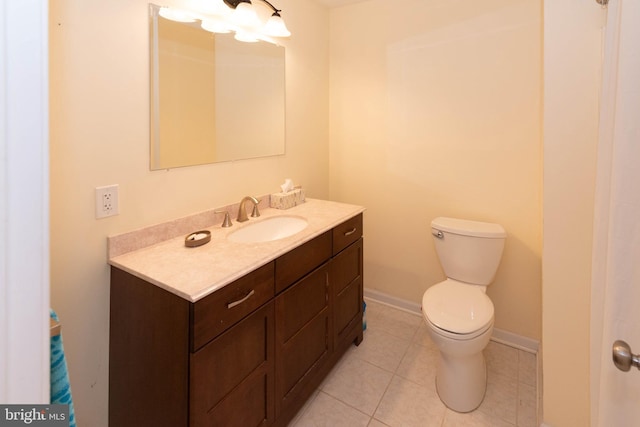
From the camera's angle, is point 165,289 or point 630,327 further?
point 165,289

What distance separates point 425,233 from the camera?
92.8 inches

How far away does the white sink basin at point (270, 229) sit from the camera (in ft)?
5.60

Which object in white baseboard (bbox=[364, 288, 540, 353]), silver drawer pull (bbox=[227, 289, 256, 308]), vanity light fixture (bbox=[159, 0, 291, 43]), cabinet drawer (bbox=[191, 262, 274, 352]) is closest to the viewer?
cabinet drawer (bbox=[191, 262, 274, 352])

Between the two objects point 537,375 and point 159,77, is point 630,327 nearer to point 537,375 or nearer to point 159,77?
point 537,375

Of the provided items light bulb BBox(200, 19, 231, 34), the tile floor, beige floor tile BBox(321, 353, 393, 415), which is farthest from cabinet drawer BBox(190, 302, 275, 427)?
light bulb BBox(200, 19, 231, 34)

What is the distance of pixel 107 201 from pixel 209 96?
0.71 meters

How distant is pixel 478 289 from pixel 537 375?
1.98 feet

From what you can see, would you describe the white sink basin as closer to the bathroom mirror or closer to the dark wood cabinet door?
the dark wood cabinet door

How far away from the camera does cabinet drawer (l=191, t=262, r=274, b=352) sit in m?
1.04

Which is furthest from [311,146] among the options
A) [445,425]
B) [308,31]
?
[445,425]

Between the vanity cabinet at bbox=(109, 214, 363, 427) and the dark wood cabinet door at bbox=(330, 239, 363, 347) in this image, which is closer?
the vanity cabinet at bbox=(109, 214, 363, 427)

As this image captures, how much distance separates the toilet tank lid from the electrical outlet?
174cm

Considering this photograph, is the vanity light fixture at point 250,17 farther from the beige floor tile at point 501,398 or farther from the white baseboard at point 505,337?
the beige floor tile at point 501,398

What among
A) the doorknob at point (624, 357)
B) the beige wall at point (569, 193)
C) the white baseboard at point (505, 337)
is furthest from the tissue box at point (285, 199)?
the doorknob at point (624, 357)
